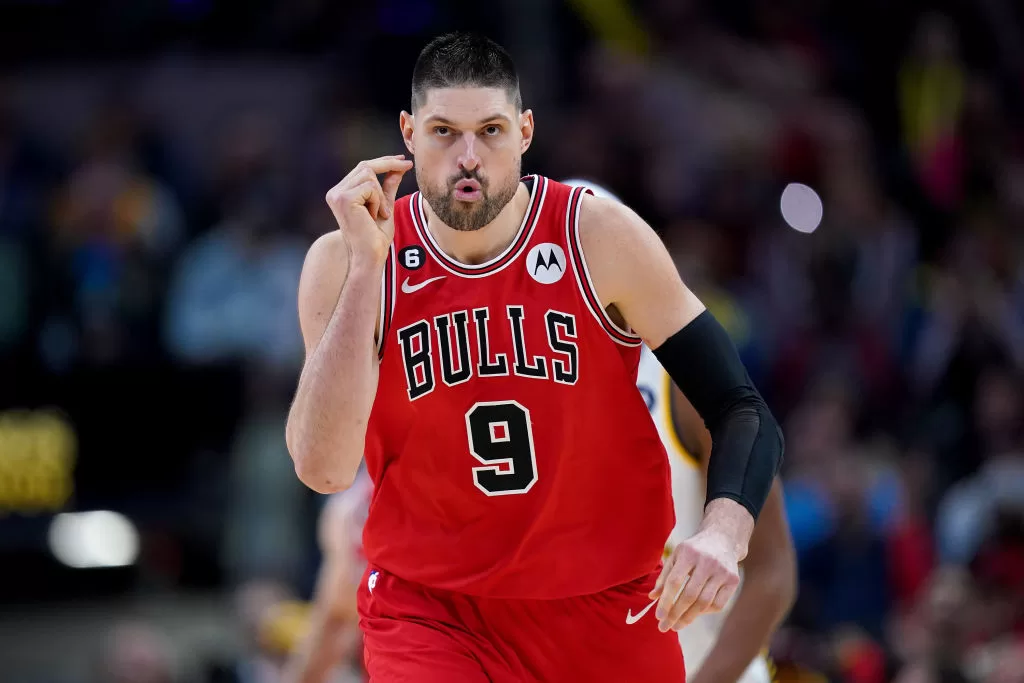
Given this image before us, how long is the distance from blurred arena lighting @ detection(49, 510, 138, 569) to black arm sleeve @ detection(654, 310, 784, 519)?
7301 mm

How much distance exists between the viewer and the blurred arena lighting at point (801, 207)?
1255 centimetres

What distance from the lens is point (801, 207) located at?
12.7 metres

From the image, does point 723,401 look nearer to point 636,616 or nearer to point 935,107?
point 636,616

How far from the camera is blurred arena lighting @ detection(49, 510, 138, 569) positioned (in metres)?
11.0

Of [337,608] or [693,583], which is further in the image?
[337,608]

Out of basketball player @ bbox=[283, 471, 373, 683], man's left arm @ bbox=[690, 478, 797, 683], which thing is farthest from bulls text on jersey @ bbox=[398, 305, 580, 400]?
basketball player @ bbox=[283, 471, 373, 683]

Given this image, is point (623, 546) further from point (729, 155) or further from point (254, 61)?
point (254, 61)

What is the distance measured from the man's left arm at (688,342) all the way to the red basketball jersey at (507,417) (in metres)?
0.07

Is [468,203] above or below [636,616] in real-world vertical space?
above

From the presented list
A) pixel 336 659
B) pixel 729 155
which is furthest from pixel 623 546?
pixel 729 155

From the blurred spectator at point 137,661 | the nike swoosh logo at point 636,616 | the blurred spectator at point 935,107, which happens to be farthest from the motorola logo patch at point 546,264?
the blurred spectator at point 935,107

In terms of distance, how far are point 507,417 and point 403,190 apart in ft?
20.8

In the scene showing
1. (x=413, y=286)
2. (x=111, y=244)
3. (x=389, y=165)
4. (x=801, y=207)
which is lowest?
(x=413, y=286)

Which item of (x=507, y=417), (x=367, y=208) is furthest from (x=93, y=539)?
(x=367, y=208)
